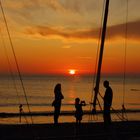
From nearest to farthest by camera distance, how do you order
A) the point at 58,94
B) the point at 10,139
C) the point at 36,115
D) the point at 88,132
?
the point at 10,139, the point at 88,132, the point at 58,94, the point at 36,115

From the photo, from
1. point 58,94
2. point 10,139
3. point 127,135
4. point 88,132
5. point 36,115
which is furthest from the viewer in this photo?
point 36,115

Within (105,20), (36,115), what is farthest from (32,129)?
(36,115)

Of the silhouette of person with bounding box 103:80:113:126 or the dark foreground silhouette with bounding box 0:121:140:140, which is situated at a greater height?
the silhouette of person with bounding box 103:80:113:126

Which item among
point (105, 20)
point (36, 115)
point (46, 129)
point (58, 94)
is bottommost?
point (36, 115)

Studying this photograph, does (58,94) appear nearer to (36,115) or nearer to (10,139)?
(10,139)

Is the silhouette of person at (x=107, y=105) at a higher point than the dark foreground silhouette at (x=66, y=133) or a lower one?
higher

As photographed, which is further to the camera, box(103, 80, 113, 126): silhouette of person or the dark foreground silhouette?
A: box(103, 80, 113, 126): silhouette of person

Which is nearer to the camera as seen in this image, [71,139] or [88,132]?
[71,139]

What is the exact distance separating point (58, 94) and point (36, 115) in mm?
23665

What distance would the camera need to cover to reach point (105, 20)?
1781 cm

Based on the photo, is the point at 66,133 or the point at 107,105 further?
the point at 107,105

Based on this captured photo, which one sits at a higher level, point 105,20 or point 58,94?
point 105,20

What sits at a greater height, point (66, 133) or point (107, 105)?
point (107, 105)

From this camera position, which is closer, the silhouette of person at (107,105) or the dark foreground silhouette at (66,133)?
the dark foreground silhouette at (66,133)
